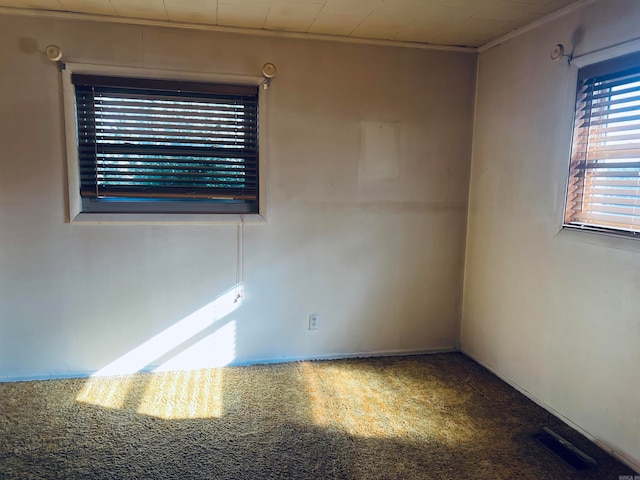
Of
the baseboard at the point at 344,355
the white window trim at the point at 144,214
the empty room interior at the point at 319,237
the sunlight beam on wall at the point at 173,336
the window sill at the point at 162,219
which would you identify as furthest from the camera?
the baseboard at the point at 344,355

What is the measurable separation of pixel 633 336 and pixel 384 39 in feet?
7.48

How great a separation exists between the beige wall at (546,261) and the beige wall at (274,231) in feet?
0.73

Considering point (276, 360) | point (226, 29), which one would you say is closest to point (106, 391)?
point (276, 360)

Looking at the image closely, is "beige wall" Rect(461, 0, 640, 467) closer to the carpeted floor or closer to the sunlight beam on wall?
the carpeted floor

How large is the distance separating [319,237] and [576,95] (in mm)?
1736

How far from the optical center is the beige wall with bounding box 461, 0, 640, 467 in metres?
2.06

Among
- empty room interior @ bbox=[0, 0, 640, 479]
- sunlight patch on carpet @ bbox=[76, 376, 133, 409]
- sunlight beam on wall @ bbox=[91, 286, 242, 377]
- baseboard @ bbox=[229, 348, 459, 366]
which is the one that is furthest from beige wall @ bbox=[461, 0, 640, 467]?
sunlight patch on carpet @ bbox=[76, 376, 133, 409]

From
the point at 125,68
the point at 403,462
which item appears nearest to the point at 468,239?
the point at 403,462

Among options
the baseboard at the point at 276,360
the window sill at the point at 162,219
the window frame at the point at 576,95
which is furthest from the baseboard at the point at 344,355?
the window frame at the point at 576,95

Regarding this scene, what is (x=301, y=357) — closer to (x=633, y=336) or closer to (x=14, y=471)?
(x=14, y=471)

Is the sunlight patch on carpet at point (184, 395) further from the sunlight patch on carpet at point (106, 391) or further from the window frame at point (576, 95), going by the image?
the window frame at point (576, 95)

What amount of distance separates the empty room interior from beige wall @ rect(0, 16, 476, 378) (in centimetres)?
2

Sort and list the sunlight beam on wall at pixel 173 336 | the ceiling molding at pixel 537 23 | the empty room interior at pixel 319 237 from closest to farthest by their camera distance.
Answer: the empty room interior at pixel 319 237 → the ceiling molding at pixel 537 23 → the sunlight beam on wall at pixel 173 336

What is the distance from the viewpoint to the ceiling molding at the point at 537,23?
225cm
